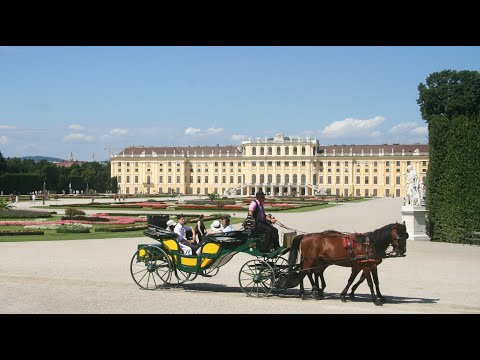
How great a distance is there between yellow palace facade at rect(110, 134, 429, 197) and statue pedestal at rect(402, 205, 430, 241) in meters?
71.8

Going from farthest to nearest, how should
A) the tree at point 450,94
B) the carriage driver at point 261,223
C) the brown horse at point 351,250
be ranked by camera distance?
the tree at point 450,94 → the carriage driver at point 261,223 → the brown horse at point 351,250

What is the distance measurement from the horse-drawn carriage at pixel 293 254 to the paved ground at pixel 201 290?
27 cm

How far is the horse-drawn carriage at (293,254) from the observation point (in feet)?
25.6

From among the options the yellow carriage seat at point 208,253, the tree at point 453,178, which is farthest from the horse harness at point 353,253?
the tree at point 453,178

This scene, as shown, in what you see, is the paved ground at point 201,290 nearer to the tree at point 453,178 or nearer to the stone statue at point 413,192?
the tree at point 453,178

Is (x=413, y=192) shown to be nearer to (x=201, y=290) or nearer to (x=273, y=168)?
(x=201, y=290)

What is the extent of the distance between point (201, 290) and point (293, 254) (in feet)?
5.20

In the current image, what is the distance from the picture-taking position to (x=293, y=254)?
8.12 m

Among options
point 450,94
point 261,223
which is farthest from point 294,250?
point 450,94

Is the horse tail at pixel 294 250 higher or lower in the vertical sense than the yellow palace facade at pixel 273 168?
lower

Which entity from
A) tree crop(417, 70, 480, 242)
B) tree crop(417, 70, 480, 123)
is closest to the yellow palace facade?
tree crop(417, 70, 480, 123)

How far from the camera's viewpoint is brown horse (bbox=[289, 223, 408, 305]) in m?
7.76
